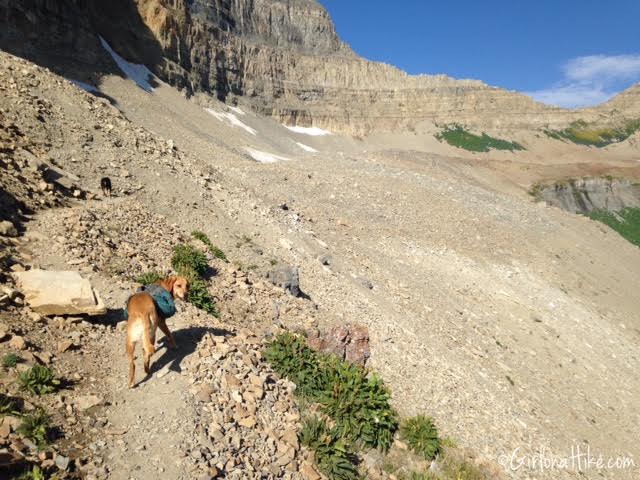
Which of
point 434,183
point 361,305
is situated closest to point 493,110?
point 434,183

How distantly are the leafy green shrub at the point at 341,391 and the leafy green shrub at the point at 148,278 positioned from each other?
2.69 m

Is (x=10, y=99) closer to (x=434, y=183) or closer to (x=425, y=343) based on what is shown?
(x=425, y=343)

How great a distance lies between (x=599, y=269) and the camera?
25.7 metres

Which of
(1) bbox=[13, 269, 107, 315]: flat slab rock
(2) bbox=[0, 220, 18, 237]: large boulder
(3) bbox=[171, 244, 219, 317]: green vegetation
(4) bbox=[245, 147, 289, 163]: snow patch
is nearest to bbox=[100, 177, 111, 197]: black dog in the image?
(3) bbox=[171, 244, 219, 317]: green vegetation

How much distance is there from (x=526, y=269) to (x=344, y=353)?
16.7 metres

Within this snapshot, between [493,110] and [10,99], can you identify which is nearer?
[10,99]

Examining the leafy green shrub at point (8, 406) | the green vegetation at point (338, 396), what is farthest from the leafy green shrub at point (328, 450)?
the leafy green shrub at point (8, 406)

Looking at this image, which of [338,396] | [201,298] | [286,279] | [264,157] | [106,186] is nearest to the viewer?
[338,396]

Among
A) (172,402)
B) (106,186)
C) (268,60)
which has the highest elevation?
(268,60)

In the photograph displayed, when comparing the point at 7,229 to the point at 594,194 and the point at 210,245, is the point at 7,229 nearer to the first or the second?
the point at 210,245

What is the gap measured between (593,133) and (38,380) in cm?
14241

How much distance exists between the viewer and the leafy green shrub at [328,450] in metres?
6.00

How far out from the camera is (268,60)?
95062 millimetres

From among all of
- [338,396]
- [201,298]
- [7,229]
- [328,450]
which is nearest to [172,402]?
[328,450]
